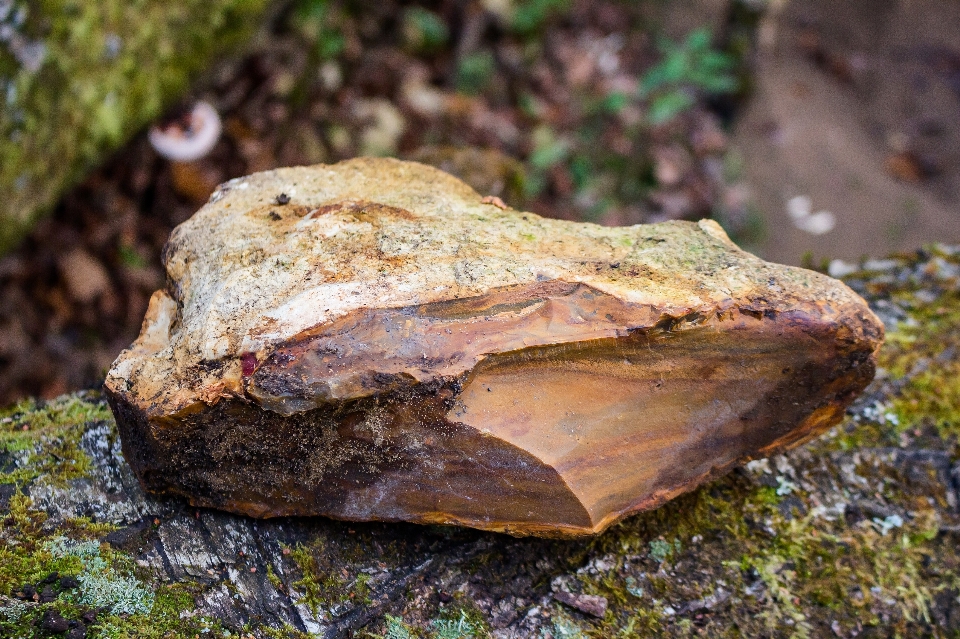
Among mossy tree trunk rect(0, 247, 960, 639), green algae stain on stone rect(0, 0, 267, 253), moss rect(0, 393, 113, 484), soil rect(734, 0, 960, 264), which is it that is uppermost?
green algae stain on stone rect(0, 0, 267, 253)

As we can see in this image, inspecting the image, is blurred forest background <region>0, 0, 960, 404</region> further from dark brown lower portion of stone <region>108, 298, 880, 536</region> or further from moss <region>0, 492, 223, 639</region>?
moss <region>0, 492, 223, 639</region>

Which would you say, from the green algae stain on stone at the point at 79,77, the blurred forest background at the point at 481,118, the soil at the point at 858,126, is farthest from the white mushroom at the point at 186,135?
the soil at the point at 858,126

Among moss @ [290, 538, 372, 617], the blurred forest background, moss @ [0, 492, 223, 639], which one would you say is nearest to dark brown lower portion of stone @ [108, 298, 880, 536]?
moss @ [290, 538, 372, 617]

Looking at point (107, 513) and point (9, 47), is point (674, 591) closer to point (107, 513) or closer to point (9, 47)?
point (107, 513)

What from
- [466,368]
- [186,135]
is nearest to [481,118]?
[186,135]

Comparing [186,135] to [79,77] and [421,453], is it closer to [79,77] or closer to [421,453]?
[79,77]

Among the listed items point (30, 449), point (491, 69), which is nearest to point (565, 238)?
point (30, 449)
